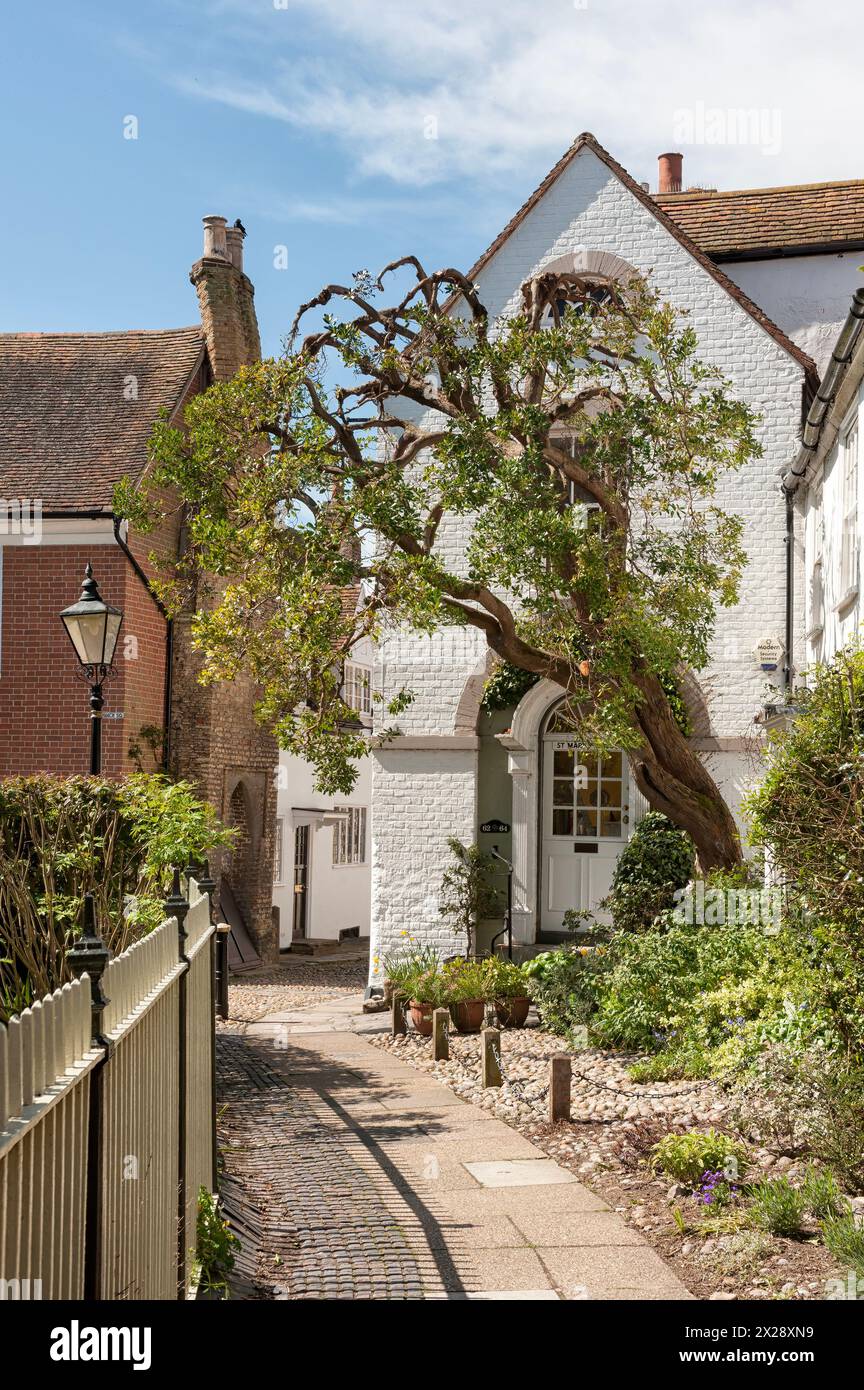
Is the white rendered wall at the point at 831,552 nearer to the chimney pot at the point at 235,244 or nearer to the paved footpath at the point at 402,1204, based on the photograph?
the paved footpath at the point at 402,1204

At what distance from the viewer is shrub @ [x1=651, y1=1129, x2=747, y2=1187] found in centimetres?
713

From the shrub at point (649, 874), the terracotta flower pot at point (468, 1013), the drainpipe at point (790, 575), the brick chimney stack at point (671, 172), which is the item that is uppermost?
the brick chimney stack at point (671, 172)

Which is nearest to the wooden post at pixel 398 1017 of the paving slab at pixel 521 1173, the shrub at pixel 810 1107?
the paving slab at pixel 521 1173

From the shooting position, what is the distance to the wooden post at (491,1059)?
1050cm

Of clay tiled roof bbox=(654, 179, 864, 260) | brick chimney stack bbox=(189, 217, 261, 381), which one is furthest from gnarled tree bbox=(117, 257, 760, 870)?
brick chimney stack bbox=(189, 217, 261, 381)

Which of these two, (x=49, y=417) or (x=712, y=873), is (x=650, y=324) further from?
(x=49, y=417)

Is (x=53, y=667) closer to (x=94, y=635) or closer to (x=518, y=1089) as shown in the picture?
(x=94, y=635)

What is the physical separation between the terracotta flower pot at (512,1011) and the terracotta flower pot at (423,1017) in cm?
66

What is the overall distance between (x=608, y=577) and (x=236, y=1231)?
A: 682 cm

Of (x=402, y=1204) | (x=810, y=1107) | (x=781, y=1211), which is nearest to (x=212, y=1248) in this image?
(x=402, y=1204)

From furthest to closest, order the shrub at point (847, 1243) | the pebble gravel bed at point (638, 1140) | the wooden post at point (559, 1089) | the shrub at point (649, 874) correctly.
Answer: the shrub at point (649, 874), the wooden post at point (559, 1089), the pebble gravel bed at point (638, 1140), the shrub at point (847, 1243)

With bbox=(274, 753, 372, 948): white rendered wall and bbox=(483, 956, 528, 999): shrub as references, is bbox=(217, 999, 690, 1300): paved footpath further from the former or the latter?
bbox=(274, 753, 372, 948): white rendered wall

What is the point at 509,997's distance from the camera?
13219 mm

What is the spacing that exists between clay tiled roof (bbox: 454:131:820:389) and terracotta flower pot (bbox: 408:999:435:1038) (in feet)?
27.9
